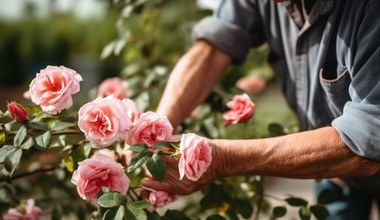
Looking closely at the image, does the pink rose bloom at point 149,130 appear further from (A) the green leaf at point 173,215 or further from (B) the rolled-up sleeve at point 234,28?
(B) the rolled-up sleeve at point 234,28

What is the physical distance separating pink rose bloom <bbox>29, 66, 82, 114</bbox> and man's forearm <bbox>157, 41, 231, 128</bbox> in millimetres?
519

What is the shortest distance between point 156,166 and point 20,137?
1.27 feet

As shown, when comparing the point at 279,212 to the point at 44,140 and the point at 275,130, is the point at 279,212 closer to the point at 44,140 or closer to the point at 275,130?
the point at 275,130

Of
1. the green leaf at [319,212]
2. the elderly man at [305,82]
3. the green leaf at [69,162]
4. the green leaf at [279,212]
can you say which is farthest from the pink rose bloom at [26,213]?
the green leaf at [319,212]

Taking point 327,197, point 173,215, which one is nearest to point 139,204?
point 173,215

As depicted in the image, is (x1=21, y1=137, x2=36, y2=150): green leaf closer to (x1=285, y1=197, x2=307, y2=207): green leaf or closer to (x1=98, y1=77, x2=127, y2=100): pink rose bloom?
(x1=98, y1=77, x2=127, y2=100): pink rose bloom

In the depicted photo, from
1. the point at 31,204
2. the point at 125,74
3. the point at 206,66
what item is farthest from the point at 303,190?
the point at 31,204

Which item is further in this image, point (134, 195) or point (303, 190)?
point (303, 190)

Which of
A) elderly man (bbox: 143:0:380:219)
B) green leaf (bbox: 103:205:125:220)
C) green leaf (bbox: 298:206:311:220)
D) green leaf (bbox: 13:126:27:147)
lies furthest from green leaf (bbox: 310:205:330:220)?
green leaf (bbox: 13:126:27:147)

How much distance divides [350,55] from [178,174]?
60cm

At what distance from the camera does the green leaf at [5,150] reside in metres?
1.47

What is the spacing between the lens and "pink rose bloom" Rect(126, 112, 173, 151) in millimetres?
1485

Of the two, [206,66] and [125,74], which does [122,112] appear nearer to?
[206,66]

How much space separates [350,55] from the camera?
1.59 m
